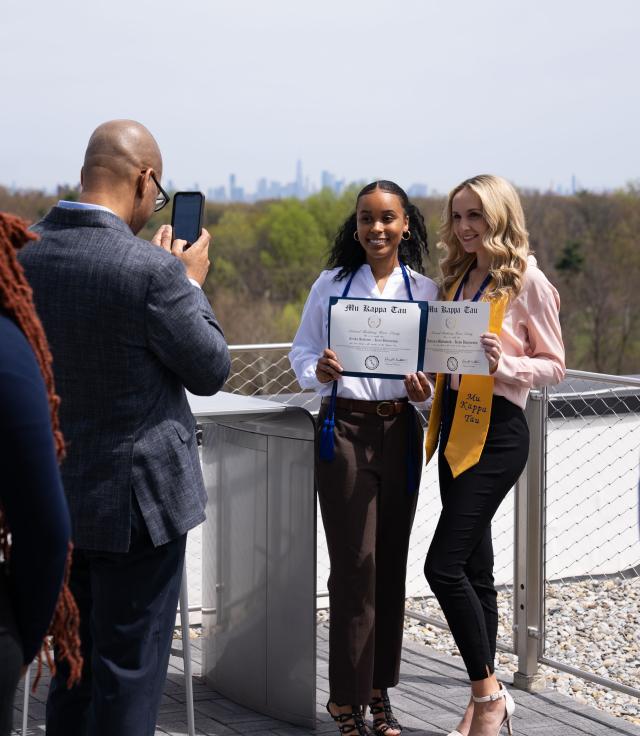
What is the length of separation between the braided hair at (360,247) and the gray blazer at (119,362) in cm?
124

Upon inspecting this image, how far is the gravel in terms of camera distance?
492 cm

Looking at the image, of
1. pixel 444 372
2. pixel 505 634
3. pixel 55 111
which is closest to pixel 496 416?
pixel 444 372

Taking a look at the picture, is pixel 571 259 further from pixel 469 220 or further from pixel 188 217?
pixel 188 217

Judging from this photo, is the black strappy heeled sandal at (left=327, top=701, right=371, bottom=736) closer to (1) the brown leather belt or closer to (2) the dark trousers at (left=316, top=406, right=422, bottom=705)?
(2) the dark trousers at (left=316, top=406, right=422, bottom=705)

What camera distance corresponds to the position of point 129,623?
2822 millimetres

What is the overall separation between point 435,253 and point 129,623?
21505 millimetres

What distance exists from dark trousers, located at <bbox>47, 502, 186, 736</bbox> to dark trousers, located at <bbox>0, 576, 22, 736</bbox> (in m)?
0.97

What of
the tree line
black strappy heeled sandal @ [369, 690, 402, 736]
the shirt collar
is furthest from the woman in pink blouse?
the tree line

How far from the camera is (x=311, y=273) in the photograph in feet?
96.5

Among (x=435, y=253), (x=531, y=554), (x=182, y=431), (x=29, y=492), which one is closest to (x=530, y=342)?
(x=531, y=554)

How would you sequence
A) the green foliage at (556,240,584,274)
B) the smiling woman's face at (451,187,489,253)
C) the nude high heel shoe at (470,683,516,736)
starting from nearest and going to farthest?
the smiling woman's face at (451,187,489,253), the nude high heel shoe at (470,683,516,736), the green foliage at (556,240,584,274)

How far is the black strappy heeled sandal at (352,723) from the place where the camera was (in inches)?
153

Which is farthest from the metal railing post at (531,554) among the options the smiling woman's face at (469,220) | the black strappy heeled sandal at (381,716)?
the smiling woman's face at (469,220)

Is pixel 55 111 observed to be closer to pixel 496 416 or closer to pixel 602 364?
pixel 602 364
